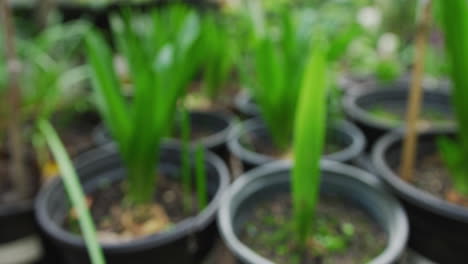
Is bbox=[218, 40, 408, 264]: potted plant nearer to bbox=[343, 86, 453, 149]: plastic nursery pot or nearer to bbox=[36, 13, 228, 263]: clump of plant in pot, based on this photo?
bbox=[36, 13, 228, 263]: clump of plant in pot

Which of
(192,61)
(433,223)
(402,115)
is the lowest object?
(402,115)

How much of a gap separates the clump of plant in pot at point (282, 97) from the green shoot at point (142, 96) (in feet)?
0.52

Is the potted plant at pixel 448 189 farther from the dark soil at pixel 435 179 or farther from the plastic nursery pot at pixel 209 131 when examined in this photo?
the plastic nursery pot at pixel 209 131

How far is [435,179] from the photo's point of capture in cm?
68

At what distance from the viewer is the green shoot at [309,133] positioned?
0.43m

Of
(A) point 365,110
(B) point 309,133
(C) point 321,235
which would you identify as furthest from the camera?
(A) point 365,110

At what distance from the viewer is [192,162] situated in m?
0.75

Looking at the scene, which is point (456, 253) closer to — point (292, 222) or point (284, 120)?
point (292, 222)

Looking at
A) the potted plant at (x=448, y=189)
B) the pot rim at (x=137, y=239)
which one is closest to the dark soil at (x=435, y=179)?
the potted plant at (x=448, y=189)

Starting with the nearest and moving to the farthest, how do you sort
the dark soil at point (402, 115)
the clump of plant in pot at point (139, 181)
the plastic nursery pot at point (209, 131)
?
1. the clump of plant in pot at point (139, 181)
2. the plastic nursery pot at point (209, 131)
3. the dark soil at point (402, 115)

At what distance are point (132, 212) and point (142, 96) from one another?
0.76 ft

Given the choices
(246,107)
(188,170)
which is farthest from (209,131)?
(188,170)

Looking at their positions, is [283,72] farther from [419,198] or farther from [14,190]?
[14,190]

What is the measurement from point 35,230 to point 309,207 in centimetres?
52
